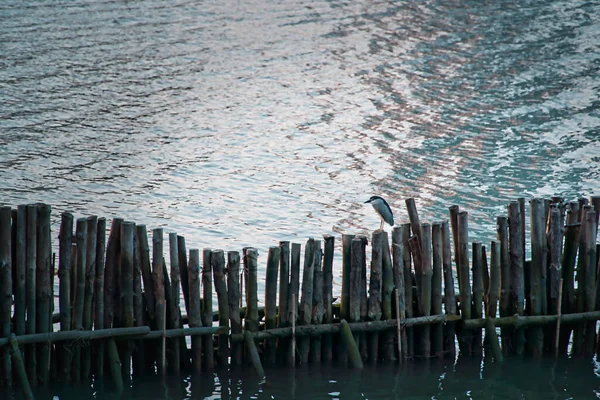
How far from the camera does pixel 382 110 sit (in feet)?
→ 94.4

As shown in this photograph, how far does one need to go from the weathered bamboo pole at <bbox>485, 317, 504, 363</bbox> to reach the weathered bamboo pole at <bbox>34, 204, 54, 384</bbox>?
6065 mm

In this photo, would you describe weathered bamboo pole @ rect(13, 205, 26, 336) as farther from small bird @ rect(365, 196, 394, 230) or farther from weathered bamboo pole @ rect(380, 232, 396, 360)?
small bird @ rect(365, 196, 394, 230)

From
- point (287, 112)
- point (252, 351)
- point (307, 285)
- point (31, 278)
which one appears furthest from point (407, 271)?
point (287, 112)

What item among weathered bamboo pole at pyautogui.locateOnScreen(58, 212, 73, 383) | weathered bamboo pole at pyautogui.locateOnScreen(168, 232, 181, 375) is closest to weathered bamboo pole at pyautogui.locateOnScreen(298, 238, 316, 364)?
weathered bamboo pole at pyautogui.locateOnScreen(168, 232, 181, 375)

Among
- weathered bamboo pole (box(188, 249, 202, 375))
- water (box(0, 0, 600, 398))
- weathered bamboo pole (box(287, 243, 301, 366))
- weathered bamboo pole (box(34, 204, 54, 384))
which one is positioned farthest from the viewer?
water (box(0, 0, 600, 398))

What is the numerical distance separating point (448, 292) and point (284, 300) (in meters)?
2.37

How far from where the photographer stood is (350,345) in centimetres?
1189

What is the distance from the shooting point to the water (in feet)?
66.5

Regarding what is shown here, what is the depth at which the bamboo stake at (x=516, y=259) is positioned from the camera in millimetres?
12125

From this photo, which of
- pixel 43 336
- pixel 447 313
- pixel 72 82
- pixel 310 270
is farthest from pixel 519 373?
pixel 72 82

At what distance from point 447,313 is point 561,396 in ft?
6.50

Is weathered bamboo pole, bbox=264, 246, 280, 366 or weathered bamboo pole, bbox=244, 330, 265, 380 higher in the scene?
weathered bamboo pole, bbox=264, 246, 280, 366

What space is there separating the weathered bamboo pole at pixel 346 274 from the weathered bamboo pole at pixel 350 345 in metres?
0.23

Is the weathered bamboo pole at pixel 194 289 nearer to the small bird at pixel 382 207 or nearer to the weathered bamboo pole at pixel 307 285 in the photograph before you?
the weathered bamboo pole at pixel 307 285
